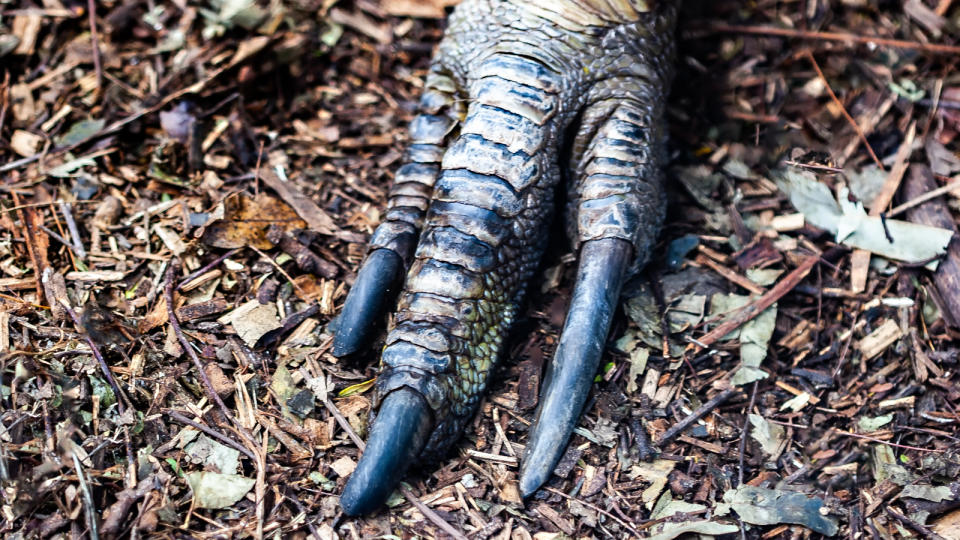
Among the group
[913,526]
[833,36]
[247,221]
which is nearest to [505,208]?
[247,221]

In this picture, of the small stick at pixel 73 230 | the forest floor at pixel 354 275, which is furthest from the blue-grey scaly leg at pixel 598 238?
the small stick at pixel 73 230

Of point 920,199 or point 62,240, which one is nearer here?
point 62,240

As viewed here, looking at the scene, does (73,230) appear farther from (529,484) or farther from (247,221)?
(529,484)

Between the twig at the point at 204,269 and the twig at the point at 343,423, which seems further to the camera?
the twig at the point at 204,269

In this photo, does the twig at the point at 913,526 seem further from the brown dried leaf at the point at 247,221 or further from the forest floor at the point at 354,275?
the brown dried leaf at the point at 247,221

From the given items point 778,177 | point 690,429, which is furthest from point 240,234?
point 778,177

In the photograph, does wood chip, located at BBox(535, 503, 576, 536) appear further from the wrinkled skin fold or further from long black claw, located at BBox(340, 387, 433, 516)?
long black claw, located at BBox(340, 387, 433, 516)
